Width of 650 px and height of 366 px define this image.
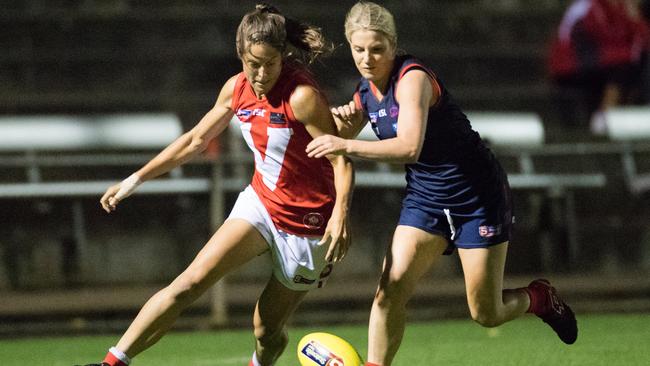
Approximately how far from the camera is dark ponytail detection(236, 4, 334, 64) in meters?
6.11

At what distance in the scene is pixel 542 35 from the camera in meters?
17.0

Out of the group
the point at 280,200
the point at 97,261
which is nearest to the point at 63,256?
the point at 97,261

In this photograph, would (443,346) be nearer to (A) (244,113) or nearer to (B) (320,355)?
(B) (320,355)

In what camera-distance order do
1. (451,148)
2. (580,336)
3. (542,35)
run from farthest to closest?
(542,35), (580,336), (451,148)

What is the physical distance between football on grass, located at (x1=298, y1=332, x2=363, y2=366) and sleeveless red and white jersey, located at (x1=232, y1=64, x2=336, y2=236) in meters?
0.52

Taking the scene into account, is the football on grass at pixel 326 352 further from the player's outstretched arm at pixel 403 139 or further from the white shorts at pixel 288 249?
the player's outstretched arm at pixel 403 139

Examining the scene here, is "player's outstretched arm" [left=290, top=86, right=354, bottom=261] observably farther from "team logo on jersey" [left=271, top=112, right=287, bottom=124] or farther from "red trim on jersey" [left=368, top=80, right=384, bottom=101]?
"red trim on jersey" [left=368, top=80, right=384, bottom=101]

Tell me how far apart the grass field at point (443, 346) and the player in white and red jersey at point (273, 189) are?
5.47ft

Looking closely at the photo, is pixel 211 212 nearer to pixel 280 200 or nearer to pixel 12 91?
pixel 280 200

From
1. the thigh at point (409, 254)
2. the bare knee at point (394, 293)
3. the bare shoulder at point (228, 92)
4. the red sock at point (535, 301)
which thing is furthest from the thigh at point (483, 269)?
the bare shoulder at point (228, 92)

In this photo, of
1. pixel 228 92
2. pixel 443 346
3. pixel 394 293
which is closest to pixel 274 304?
pixel 394 293

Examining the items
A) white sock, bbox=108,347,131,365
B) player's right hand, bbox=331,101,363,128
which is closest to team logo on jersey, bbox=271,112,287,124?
player's right hand, bbox=331,101,363,128

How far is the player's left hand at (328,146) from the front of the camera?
5590 mm

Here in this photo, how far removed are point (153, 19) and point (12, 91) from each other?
1.93 meters
